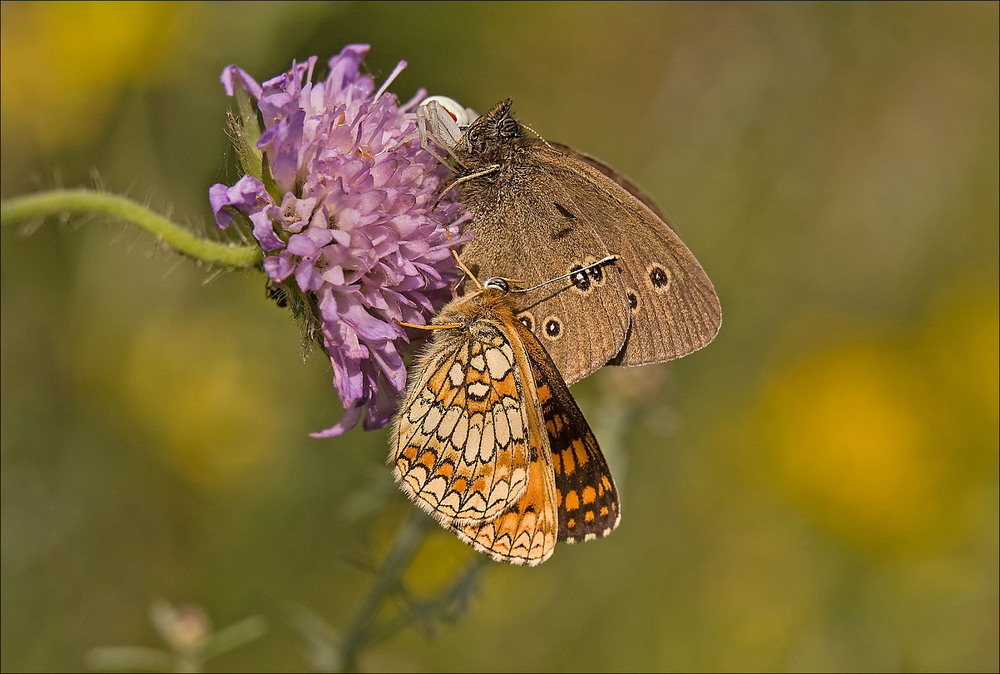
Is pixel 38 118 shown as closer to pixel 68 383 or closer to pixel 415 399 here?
pixel 68 383

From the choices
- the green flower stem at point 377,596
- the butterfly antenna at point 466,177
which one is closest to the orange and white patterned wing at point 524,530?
the butterfly antenna at point 466,177

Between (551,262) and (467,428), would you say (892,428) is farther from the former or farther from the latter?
(467,428)

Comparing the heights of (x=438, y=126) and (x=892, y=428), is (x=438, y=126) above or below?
above

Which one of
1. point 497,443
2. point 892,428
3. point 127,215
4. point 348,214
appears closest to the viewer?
point 127,215

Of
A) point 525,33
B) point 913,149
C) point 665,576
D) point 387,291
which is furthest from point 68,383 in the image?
point 913,149

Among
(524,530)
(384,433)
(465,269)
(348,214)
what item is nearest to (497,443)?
(524,530)

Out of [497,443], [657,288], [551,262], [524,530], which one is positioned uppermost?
[551,262]

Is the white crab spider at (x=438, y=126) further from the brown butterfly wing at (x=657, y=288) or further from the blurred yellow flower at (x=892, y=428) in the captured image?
the blurred yellow flower at (x=892, y=428)

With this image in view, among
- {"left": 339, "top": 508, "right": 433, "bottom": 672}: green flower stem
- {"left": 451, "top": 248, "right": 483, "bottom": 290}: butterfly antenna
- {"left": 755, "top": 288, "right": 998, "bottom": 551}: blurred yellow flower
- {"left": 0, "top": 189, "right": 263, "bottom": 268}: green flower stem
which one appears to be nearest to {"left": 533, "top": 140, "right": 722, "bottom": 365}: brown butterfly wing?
{"left": 451, "top": 248, "right": 483, "bottom": 290}: butterfly antenna
